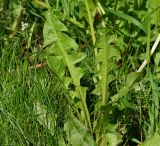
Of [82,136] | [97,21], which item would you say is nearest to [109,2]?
[97,21]

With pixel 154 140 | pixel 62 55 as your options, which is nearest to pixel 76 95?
pixel 62 55

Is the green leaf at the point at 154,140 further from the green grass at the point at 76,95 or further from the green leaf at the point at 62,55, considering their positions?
the green leaf at the point at 62,55

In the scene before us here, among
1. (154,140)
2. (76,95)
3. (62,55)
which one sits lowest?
(154,140)

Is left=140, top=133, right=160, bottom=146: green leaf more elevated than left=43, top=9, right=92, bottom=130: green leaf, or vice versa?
left=43, top=9, right=92, bottom=130: green leaf

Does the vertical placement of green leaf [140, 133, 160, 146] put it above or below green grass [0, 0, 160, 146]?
below

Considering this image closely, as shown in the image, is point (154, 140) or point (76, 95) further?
point (76, 95)

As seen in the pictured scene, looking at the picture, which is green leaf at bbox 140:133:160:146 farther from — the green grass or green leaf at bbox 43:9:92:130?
green leaf at bbox 43:9:92:130

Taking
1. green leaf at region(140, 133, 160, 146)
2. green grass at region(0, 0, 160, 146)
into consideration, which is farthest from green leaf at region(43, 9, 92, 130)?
green leaf at region(140, 133, 160, 146)

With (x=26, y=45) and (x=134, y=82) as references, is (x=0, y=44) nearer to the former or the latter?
(x=26, y=45)

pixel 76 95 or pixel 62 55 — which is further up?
pixel 62 55

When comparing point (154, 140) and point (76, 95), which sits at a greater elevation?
point (76, 95)

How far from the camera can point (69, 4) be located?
8.52 feet

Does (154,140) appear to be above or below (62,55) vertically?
below

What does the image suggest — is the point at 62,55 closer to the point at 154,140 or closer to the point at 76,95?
the point at 76,95
